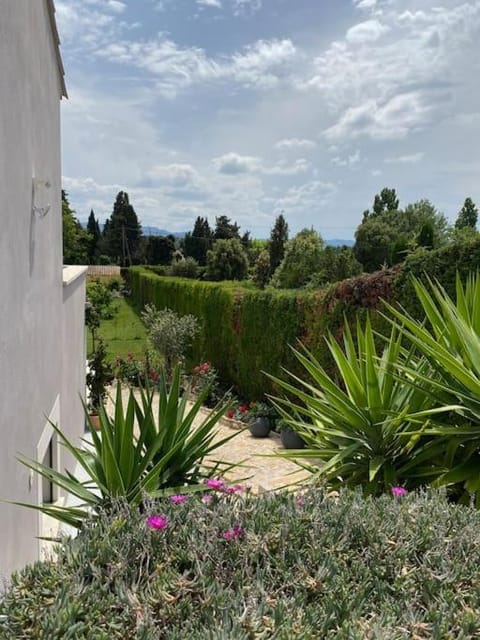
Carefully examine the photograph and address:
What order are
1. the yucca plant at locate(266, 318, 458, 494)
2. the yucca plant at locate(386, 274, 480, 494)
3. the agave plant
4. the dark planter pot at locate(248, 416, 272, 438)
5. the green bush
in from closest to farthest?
1. the green bush
2. the agave plant
3. the yucca plant at locate(386, 274, 480, 494)
4. the yucca plant at locate(266, 318, 458, 494)
5. the dark planter pot at locate(248, 416, 272, 438)

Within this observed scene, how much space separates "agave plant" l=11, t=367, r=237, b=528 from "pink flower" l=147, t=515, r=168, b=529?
3.33 ft

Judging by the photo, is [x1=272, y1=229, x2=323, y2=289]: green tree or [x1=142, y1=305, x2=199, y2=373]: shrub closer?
[x1=142, y1=305, x2=199, y2=373]: shrub

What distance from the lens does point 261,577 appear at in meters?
1.97

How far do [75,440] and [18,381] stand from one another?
605cm

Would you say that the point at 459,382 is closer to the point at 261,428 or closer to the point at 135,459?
the point at 135,459

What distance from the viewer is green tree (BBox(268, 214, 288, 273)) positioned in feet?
149

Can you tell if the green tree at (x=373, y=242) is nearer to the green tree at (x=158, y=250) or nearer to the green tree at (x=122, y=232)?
the green tree at (x=158, y=250)

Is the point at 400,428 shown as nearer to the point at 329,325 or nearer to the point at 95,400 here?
the point at 329,325

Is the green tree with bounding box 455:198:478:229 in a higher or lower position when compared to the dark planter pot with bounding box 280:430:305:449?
higher

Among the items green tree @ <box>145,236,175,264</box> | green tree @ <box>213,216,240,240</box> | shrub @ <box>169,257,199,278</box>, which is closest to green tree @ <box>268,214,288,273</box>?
shrub @ <box>169,257,199,278</box>

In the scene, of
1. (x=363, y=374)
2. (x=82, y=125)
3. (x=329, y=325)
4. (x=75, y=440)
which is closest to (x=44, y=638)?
(x=363, y=374)

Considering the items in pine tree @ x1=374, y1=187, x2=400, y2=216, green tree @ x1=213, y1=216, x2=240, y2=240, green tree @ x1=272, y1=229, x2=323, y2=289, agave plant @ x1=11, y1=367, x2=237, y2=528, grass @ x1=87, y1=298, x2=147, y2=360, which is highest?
pine tree @ x1=374, y1=187, x2=400, y2=216

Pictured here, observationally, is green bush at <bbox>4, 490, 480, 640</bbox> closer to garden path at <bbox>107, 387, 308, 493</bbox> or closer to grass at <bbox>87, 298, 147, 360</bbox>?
garden path at <bbox>107, 387, 308, 493</bbox>

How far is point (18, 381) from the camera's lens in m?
4.02
